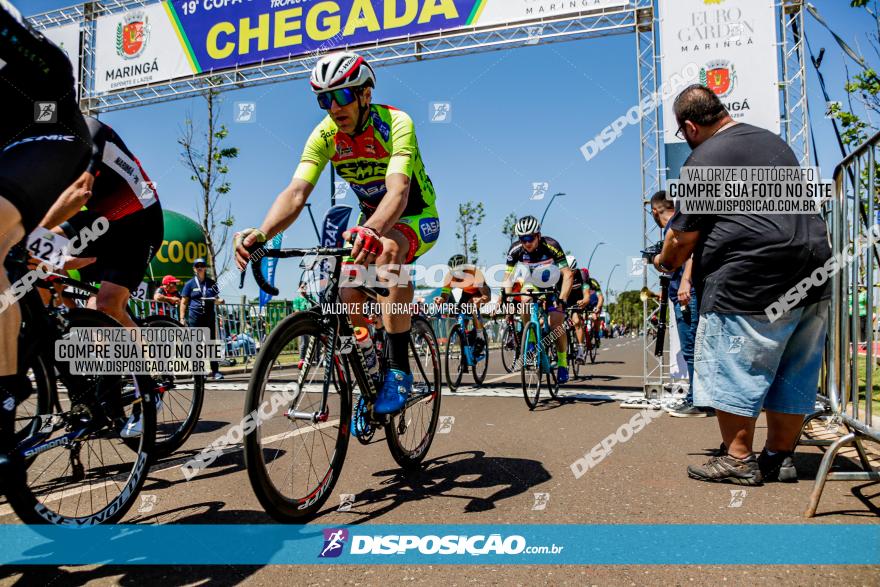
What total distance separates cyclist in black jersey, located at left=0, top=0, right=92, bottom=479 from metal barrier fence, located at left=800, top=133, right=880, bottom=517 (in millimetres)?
3363

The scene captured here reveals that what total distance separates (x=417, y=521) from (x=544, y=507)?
2.05ft

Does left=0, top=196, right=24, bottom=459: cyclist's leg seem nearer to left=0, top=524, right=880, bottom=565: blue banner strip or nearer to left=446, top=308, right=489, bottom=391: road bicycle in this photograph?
left=0, top=524, right=880, bottom=565: blue banner strip

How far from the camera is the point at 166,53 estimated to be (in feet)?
47.0

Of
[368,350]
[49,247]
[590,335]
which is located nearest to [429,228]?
[368,350]

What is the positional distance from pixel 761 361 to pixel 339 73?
8.98 feet

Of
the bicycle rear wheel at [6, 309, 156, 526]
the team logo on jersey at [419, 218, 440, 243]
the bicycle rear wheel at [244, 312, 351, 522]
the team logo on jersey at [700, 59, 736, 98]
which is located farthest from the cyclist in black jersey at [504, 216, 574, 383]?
the bicycle rear wheel at [6, 309, 156, 526]

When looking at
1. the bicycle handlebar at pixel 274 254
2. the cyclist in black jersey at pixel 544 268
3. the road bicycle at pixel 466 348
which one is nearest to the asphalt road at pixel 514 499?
the bicycle handlebar at pixel 274 254

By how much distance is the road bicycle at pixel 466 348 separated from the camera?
912cm

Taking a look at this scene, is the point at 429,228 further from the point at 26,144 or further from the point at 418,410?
the point at 26,144

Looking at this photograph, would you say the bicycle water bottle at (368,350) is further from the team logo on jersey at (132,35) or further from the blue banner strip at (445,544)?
the team logo on jersey at (132,35)

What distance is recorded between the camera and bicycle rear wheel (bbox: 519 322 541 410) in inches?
263

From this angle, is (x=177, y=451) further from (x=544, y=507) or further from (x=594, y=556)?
(x=594, y=556)

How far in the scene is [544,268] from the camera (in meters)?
8.04

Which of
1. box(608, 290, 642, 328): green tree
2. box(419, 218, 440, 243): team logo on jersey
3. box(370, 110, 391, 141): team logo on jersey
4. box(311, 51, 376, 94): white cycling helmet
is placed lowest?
box(608, 290, 642, 328): green tree
